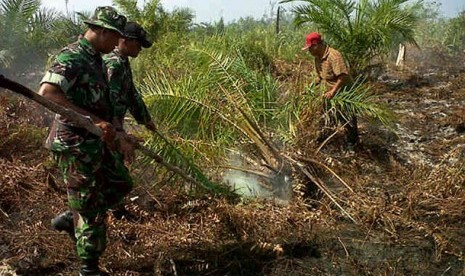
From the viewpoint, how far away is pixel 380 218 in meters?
4.46

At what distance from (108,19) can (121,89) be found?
2.27ft

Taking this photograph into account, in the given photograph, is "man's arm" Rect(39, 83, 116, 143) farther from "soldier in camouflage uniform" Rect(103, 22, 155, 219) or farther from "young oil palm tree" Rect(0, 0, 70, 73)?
"young oil palm tree" Rect(0, 0, 70, 73)

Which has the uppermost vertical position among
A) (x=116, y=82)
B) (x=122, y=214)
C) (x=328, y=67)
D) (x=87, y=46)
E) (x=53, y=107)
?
(x=328, y=67)

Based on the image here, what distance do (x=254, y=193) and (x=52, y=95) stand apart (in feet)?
8.67

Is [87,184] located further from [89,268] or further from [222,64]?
[222,64]

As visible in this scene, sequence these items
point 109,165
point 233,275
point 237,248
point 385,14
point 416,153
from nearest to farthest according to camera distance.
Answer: point 109,165 < point 233,275 < point 237,248 < point 416,153 < point 385,14

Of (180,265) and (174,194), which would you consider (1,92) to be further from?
(180,265)

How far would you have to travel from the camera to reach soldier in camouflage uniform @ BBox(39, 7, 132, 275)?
9.70 ft

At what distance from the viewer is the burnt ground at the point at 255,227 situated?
373 cm

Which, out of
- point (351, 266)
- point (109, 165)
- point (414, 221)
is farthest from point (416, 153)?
point (109, 165)

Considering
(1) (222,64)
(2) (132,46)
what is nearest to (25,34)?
(1) (222,64)

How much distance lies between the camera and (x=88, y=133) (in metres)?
3.08

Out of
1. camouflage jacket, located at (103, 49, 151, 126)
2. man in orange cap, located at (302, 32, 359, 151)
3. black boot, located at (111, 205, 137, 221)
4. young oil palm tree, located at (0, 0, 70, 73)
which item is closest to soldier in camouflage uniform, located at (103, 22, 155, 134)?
camouflage jacket, located at (103, 49, 151, 126)

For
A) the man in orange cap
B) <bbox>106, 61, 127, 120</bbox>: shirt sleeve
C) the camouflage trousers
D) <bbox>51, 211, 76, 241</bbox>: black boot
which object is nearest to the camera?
the camouflage trousers
